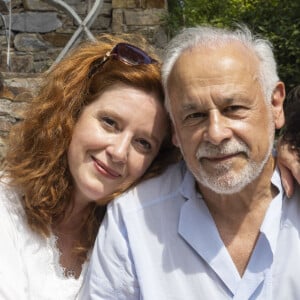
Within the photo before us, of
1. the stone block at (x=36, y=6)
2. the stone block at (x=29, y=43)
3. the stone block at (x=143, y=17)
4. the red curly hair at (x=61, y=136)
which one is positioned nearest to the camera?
the red curly hair at (x=61, y=136)

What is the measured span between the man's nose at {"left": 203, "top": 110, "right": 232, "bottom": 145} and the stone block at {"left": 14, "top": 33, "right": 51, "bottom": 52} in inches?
196

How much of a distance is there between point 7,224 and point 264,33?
3.67 metres

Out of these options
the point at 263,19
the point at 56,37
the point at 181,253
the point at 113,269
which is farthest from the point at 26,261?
the point at 56,37

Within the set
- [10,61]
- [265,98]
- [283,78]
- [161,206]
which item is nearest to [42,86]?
[161,206]

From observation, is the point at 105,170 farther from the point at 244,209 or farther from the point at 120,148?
the point at 244,209

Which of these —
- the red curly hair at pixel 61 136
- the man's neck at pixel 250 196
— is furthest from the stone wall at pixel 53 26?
the man's neck at pixel 250 196

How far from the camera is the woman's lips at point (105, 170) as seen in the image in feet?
6.98

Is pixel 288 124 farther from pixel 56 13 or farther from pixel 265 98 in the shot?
pixel 56 13

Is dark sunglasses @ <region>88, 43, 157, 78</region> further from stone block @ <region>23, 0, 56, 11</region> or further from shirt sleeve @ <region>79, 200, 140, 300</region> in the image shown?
stone block @ <region>23, 0, 56, 11</region>

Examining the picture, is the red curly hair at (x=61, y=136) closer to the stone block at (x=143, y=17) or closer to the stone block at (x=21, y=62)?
the stone block at (x=143, y=17)

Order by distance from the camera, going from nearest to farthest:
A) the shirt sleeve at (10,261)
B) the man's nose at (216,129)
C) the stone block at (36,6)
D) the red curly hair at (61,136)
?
the man's nose at (216,129) → the shirt sleeve at (10,261) → the red curly hair at (61,136) → the stone block at (36,6)

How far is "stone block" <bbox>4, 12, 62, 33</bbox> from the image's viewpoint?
6.63 metres

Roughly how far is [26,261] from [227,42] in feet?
3.62

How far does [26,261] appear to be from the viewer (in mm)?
2139
